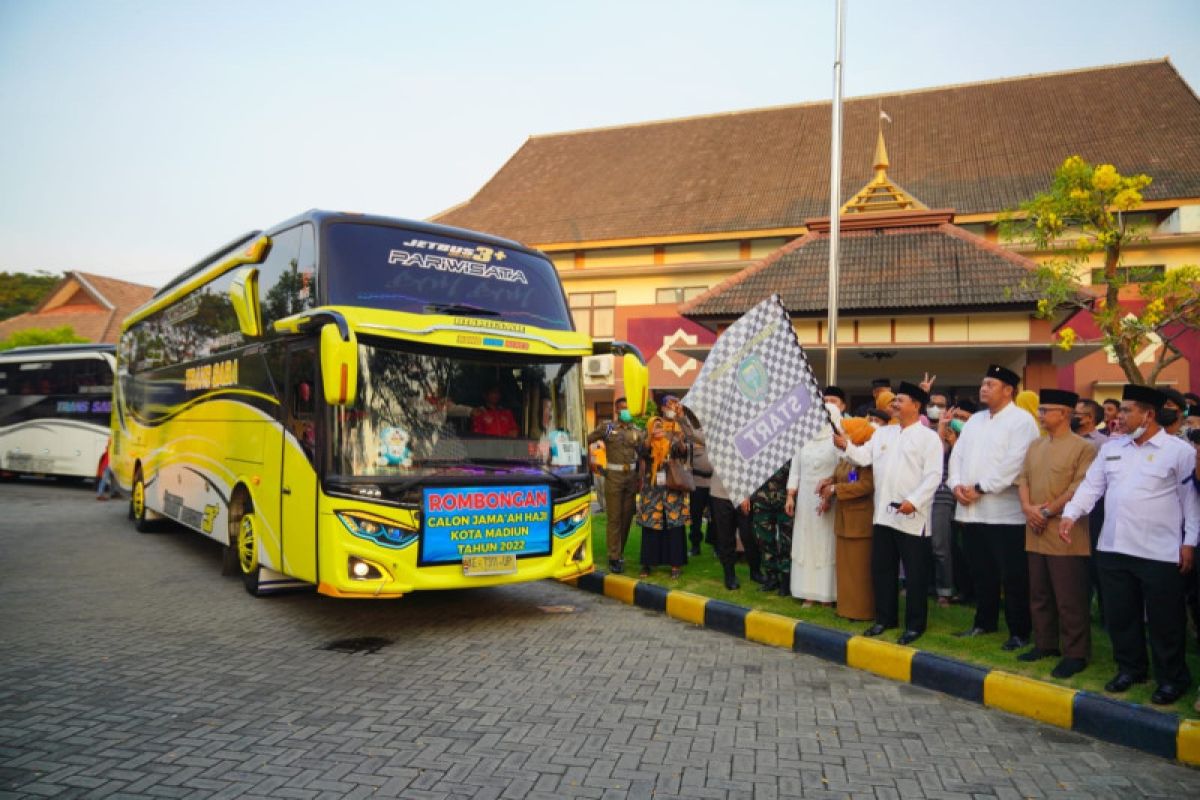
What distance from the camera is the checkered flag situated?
23.3 feet

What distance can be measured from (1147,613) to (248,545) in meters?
7.59

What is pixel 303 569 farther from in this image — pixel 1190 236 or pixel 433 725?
pixel 1190 236

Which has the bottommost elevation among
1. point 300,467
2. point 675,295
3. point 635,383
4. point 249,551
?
point 249,551

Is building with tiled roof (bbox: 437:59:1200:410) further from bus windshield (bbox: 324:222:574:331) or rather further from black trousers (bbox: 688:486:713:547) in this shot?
bus windshield (bbox: 324:222:574:331)

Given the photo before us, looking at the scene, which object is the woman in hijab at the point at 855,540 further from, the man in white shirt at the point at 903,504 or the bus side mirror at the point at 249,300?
the bus side mirror at the point at 249,300

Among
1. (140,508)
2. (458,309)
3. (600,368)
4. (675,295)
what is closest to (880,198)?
(675,295)

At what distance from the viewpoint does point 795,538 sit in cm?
781

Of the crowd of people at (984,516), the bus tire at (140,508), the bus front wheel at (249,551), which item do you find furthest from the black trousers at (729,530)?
the bus tire at (140,508)

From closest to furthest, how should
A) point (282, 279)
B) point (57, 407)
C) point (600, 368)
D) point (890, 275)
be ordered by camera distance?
point (282, 279) → point (890, 275) → point (57, 407) → point (600, 368)

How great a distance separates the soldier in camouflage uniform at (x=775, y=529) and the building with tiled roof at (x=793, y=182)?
17730 millimetres

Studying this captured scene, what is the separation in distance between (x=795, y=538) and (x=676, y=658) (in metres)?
2.03

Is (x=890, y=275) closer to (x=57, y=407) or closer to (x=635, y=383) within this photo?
(x=635, y=383)

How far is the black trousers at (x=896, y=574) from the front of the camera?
6453mm

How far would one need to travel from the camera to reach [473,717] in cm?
487
